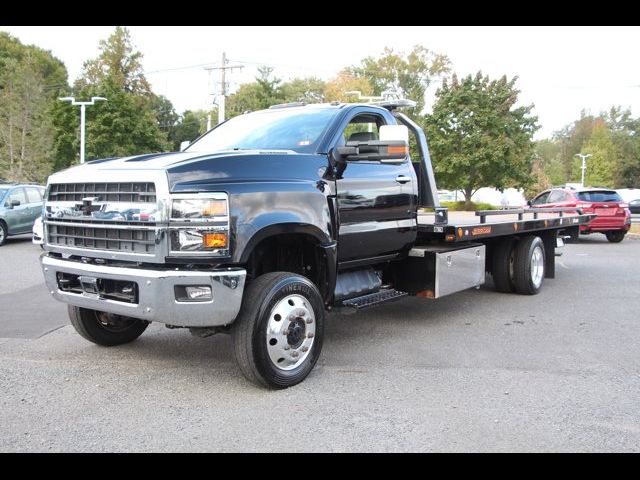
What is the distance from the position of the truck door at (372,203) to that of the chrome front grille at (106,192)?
1687mm

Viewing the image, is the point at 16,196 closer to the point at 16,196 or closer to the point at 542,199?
the point at 16,196

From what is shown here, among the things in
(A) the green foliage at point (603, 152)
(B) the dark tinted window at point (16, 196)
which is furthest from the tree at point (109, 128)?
(A) the green foliage at point (603, 152)

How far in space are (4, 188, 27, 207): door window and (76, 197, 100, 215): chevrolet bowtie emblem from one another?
40.7 feet

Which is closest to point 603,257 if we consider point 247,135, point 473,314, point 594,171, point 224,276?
point 473,314

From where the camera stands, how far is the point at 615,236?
Result: 1700cm

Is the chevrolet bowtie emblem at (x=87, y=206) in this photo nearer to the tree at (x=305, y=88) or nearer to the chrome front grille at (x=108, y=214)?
the chrome front grille at (x=108, y=214)

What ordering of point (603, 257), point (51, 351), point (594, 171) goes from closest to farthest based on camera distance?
point (51, 351) < point (603, 257) < point (594, 171)

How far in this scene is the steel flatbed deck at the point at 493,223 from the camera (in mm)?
6445

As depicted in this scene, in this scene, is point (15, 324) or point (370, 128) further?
point (15, 324)

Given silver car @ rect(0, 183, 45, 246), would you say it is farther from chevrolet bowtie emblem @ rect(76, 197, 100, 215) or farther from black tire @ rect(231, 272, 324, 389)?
black tire @ rect(231, 272, 324, 389)

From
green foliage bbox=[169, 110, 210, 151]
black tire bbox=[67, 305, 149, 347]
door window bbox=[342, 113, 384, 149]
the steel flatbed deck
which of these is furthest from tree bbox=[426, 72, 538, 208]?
green foliage bbox=[169, 110, 210, 151]

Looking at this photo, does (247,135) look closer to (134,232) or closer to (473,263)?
(134,232)
